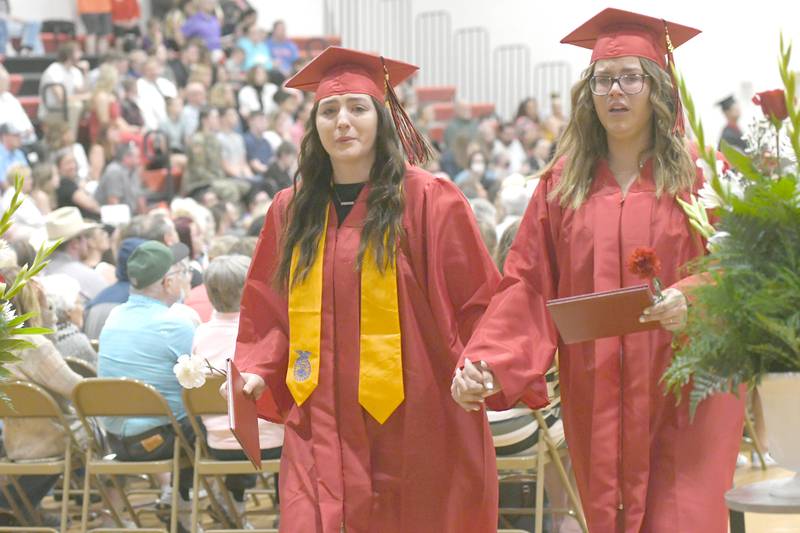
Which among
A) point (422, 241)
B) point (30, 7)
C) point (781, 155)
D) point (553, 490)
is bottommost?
point (553, 490)

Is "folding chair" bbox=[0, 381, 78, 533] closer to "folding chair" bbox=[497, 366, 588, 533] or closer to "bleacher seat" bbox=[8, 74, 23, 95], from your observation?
"folding chair" bbox=[497, 366, 588, 533]

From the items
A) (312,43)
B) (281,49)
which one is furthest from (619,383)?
(312,43)

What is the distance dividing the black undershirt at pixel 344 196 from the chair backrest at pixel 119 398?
163cm

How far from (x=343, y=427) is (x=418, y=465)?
23cm

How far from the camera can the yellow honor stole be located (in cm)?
375

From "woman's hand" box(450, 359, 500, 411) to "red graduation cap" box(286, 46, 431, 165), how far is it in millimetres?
798

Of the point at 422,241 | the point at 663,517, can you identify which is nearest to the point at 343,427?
the point at 422,241

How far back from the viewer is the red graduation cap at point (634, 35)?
365cm

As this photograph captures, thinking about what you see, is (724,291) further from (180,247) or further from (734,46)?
(734,46)

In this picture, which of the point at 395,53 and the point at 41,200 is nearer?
the point at 41,200

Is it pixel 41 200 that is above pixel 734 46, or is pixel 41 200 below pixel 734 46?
below

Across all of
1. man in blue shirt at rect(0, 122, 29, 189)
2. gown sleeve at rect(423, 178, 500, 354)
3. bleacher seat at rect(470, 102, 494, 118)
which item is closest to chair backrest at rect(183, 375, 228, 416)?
gown sleeve at rect(423, 178, 500, 354)

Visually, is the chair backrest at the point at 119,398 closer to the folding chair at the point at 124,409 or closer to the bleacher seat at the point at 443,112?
the folding chair at the point at 124,409

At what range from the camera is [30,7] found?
59.2 ft
